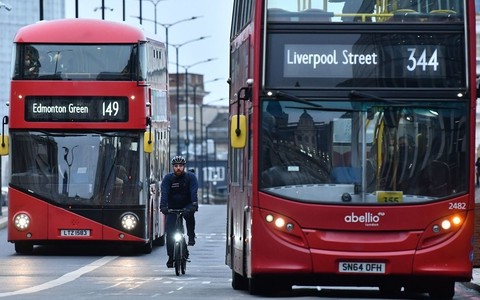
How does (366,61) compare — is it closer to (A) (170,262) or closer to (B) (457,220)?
(B) (457,220)

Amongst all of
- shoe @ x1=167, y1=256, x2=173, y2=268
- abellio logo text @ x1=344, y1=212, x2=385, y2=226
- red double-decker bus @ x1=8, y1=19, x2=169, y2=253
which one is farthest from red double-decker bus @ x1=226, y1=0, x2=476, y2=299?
red double-decker bus @ x1=8, y1=19, x2=169, y2=253

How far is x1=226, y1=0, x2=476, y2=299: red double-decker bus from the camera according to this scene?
1877 cm

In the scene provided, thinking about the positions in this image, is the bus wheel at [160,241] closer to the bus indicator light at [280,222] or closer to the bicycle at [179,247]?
the bicycle at [179,247]

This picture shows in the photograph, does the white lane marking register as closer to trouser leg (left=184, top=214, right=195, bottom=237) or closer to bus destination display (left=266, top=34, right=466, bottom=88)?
trouser leg (left=184, top=214, right=195, bottom=237)

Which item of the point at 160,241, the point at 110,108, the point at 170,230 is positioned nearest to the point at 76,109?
the point at 110,108

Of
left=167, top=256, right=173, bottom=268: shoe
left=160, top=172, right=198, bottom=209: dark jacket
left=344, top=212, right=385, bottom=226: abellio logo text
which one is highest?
left=160, top=172, right=198, bottom=209: dark jacket

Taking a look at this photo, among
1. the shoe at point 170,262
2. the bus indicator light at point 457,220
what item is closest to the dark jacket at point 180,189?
the shoe at point 170,262

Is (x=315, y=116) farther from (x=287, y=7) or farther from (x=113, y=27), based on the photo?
(x=113, y=27)

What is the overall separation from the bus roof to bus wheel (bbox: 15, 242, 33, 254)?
382 centimetres

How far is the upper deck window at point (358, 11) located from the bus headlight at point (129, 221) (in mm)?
13248

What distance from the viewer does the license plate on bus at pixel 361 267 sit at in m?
18.8

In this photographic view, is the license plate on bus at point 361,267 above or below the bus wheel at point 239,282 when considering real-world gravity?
above

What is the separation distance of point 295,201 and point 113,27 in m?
13.8

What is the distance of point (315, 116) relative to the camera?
18.9 m
